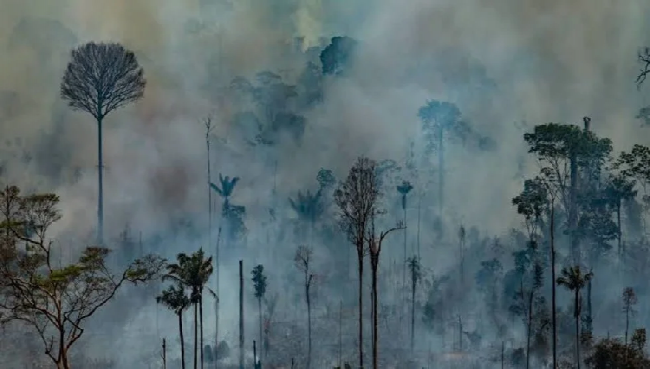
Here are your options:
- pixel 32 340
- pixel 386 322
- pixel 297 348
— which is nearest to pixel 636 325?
pixel 386 322

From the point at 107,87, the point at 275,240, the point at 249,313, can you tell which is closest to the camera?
the point at 107,87

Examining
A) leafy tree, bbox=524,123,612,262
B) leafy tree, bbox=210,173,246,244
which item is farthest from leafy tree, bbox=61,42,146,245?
leafy tree, bbox=524,123,612,262

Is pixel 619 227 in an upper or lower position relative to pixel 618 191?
lower

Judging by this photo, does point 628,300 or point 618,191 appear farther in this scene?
point 618,191

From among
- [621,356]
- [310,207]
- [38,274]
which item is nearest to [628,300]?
[621,356]

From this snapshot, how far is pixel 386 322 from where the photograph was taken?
7431 cm

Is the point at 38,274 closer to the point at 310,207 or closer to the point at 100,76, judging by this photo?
the point at 100,76

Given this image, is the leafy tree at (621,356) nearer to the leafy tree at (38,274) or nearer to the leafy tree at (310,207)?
the leafy tree at (38,274)

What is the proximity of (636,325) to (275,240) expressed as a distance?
1653 inches

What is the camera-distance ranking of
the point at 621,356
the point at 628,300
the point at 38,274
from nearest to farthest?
the point at 38,274, the point at 621,356, the point at 628,300

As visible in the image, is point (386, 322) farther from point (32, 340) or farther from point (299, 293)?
point (32, 340)

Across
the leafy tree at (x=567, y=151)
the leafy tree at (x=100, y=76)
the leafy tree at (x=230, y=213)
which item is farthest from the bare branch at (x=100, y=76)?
the leafy tree at (x=567, y=151)

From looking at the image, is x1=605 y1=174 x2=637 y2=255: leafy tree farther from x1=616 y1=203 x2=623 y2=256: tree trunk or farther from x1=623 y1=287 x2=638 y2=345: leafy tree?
x1=623 y1=287 x2=638 y2=345: leafy tree

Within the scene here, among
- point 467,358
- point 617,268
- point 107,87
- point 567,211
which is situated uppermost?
point 107,87
